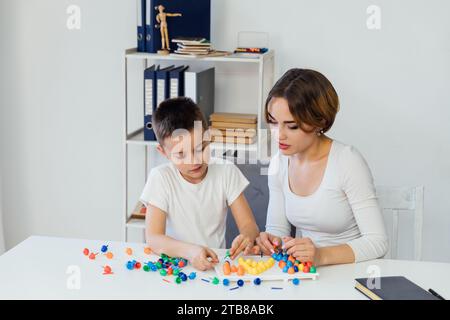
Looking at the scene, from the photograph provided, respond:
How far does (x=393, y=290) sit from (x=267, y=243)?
42 centimetres

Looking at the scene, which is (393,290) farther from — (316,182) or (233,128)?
(233,128)

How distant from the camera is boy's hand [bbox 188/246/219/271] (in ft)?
5.86

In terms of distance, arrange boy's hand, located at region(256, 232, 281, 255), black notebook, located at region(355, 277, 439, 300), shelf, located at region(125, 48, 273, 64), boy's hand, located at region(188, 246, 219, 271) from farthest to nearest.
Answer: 1. shelf, located at region(125, 48, 273, 64)
2. boy's hand, located at region(256, 232, 281, 255)
3. boy's hand, located at region(188, 246, 219, 271)
4. black notebook, located at region(355, 277, 439, 300)

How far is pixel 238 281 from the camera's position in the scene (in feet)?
5.55

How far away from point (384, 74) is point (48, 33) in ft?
5.29

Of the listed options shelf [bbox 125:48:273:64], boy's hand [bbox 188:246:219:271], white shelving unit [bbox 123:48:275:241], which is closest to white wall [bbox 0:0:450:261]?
white shelving unit [bbox 123:48:275:241]

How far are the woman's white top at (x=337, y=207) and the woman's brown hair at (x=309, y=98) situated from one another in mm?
155

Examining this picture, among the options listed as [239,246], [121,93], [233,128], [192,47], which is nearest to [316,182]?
[239,246]

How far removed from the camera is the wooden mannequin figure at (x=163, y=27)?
2.95m

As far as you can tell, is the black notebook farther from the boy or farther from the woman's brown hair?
the woman's brown hair

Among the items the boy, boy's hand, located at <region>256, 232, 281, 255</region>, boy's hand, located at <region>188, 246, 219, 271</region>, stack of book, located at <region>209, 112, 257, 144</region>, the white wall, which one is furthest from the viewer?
the white wall

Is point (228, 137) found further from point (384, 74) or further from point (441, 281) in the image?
point (441, 281)

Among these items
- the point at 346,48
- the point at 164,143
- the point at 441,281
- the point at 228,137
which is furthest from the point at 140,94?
the point at 441,281

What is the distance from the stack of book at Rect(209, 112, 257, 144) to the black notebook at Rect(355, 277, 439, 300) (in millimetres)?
1343
